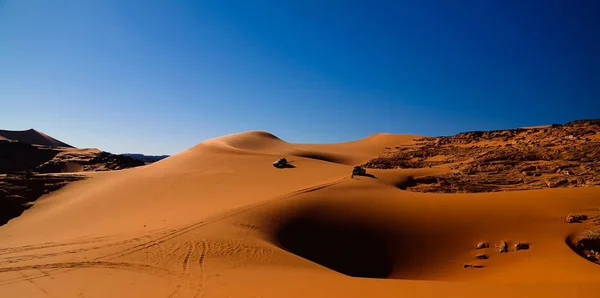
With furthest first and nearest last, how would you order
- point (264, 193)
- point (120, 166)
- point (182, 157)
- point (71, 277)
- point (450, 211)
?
point (120, 166), point (182, 157), point (264, 193), point (450, 211), point (71, 277)

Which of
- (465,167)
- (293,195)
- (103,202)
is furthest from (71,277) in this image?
(465,167)

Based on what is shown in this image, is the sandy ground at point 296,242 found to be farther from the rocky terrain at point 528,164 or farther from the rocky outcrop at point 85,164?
the rocky outcrop at point 85,164

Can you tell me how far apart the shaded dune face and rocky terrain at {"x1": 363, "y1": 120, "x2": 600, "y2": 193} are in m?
5.72

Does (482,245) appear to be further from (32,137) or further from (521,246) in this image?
(32,137)

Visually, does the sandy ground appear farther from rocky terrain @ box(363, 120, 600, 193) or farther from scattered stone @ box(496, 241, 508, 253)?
rocky terrain @ box(363, 120, 600, 193)

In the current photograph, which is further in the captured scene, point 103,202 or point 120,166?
point 120,166

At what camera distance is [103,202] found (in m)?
17.2

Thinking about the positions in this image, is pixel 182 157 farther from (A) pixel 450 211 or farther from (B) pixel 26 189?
(A) pixel 450 211

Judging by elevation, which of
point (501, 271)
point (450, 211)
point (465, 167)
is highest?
point (465, 167)

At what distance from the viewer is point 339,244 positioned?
36.8ft

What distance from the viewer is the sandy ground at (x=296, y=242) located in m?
6.46

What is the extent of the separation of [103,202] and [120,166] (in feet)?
54.3

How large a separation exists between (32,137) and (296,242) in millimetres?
89057

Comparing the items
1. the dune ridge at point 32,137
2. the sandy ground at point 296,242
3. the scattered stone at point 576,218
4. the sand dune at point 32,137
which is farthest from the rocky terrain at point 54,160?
the sand dune at point 32,137
